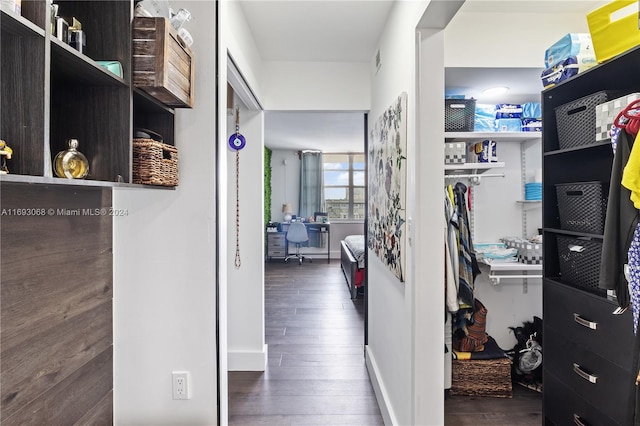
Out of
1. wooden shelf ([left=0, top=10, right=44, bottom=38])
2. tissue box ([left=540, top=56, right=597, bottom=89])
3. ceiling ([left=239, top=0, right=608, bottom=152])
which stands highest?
ceiling ([left=239, top=0, right=608, bottom=152])

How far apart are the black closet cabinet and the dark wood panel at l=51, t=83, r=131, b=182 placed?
70.1 inches

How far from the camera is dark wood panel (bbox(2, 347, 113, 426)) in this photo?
100 cm

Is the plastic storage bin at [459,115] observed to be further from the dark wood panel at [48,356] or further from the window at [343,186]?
the window at [343,186]

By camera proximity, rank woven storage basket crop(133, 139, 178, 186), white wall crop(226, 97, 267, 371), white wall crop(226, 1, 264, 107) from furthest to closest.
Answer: white wall crop(226, 97, 267, 371), white wall crop(226, 1, 264, 107), woven storage basket crop(133, 139, 178, 186)

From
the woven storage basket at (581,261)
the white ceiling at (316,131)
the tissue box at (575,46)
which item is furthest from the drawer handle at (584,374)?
the white ceiling at (316,131)

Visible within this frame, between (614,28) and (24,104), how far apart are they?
6.23ft

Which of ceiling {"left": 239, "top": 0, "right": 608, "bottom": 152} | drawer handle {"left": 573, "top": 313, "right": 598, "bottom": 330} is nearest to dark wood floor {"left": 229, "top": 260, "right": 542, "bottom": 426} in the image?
drawer handle {"left": 573, "top": 313, "right": 598, "bottom": 330}

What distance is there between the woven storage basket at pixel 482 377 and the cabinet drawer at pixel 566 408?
0.66m

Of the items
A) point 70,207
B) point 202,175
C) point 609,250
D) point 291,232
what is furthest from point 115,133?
point 291,232

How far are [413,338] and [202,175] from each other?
1.18 m

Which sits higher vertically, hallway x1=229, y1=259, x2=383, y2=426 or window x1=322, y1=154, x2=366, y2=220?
window x1=322, y1=154, x2=366, y2=220

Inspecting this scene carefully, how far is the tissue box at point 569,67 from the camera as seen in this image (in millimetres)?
1607

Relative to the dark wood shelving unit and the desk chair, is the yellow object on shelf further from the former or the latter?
the desk chair

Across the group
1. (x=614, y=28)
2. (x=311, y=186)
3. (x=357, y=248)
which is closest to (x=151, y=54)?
(x=614, y=28)
